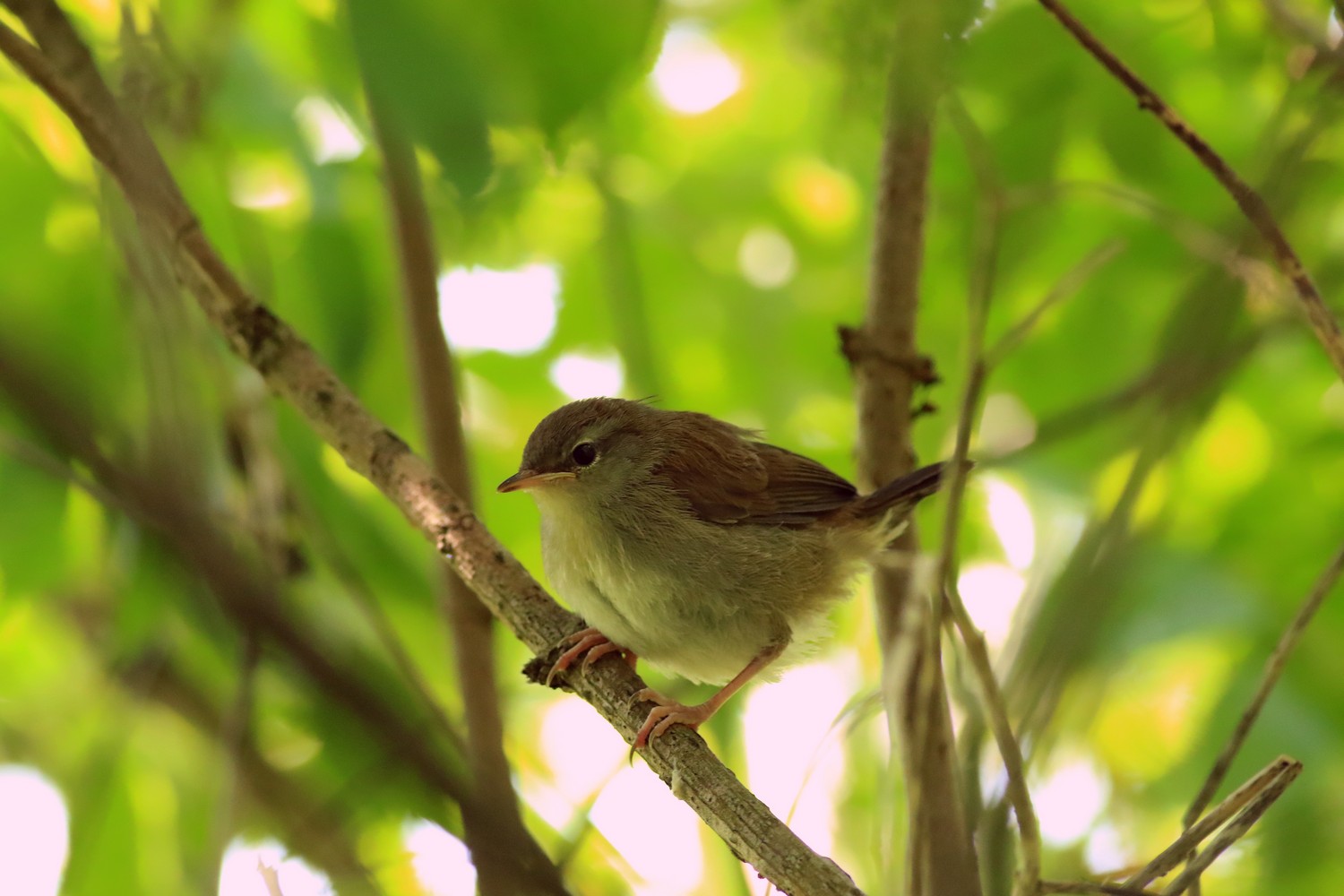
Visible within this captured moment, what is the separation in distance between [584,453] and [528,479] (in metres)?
0.33

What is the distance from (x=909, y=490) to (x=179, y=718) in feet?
8.13

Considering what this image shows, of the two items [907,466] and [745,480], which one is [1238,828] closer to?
[907,466]

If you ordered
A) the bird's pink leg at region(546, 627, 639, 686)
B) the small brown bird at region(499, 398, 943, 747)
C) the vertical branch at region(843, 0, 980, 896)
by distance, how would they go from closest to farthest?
the vertical branch at region(843, 0, 980, 896) → the bird's pink leg at region(546, 627, 639, 686) → the small brown bird at region(499, 398, 943, 747)

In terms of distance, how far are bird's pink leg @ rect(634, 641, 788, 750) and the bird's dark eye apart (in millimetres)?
937

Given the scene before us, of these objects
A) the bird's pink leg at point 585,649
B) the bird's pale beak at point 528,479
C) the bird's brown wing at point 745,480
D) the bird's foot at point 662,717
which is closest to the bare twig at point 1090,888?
the bird's foot at point 662,717

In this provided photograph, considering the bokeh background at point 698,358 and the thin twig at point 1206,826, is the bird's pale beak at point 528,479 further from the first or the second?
the thin twig at point 1206,826

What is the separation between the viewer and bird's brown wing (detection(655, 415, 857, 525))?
3887 mm

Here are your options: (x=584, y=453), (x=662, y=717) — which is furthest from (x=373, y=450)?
(x=584, y=453)

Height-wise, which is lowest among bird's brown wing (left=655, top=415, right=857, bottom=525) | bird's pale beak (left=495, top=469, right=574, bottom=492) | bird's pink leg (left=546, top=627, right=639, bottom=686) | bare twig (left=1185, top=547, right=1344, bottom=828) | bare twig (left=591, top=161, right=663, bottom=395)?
bare twig (left=1185, top=547, right=1344, bottom=828)

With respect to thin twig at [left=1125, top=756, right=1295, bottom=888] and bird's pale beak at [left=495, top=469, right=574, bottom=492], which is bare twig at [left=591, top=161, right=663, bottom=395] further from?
thin twig at [left=1125, top=756, right=1295, bottom=888]

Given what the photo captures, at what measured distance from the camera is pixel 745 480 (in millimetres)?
3965

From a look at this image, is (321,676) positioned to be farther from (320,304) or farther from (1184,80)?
(1184,80)

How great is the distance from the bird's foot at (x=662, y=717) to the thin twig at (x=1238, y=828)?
3.90 feet

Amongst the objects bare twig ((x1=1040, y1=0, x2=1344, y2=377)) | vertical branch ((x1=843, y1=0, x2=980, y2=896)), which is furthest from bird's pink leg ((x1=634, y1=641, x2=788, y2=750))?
bare twig ((x1=1040, y1=0, x2=1344, y2=377))
